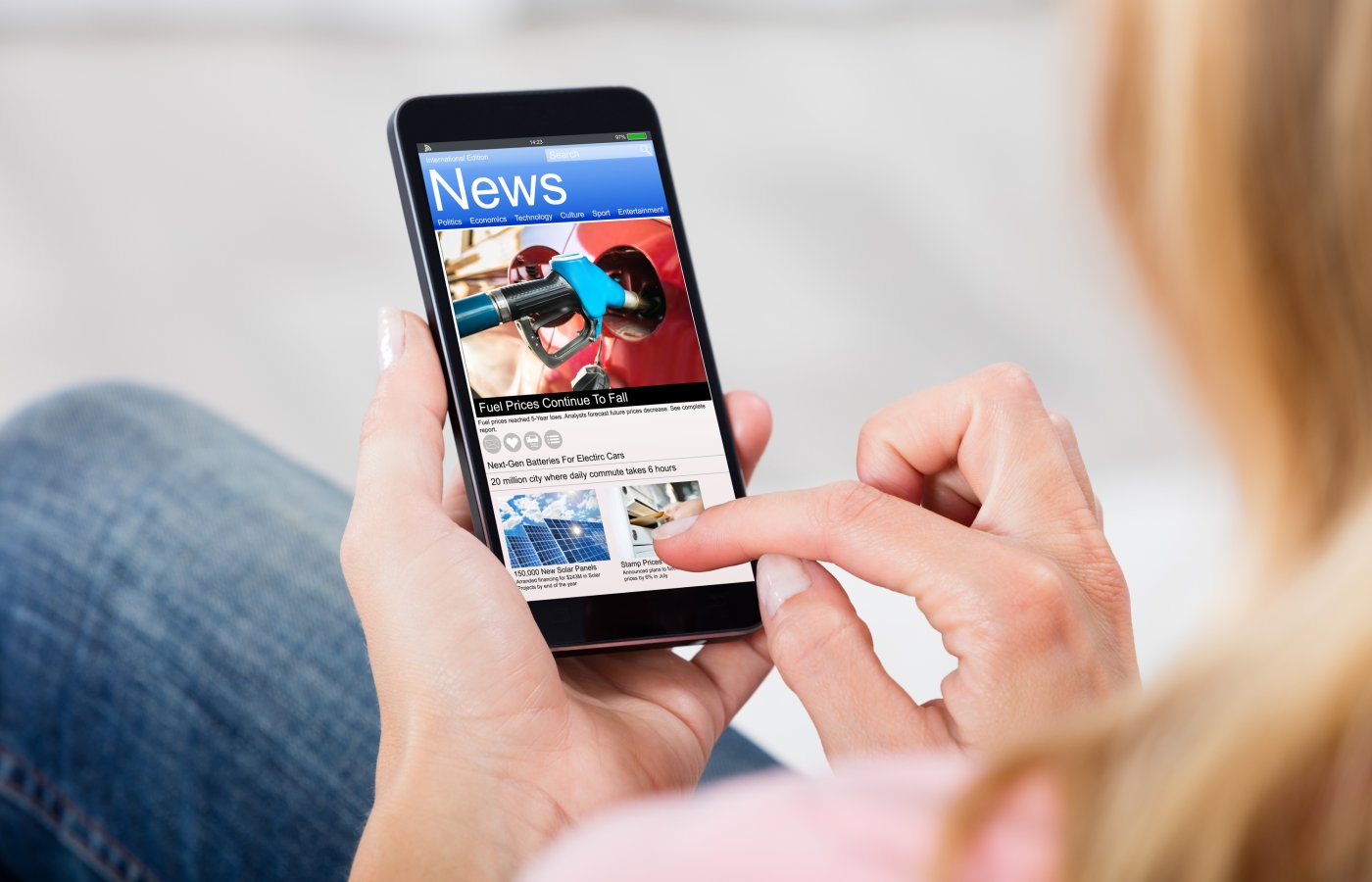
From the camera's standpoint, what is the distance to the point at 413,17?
1811 mm

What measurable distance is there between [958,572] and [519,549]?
254 millimetres

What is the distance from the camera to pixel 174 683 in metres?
0.73

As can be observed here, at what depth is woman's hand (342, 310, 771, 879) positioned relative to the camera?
54cm

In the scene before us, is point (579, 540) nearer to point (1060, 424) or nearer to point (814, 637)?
point (814, 637)

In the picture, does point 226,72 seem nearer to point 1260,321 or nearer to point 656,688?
point 656,688

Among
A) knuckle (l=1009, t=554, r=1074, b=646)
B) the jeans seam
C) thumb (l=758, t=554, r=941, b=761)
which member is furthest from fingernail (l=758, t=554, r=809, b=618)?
the jeans seam

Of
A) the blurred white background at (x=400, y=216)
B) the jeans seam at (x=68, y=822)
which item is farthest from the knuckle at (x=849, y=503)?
the blurred white background at (x=400, y=216)

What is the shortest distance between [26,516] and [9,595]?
6 centimetres

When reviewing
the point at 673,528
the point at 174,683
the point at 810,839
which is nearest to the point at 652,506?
the point at 673,528

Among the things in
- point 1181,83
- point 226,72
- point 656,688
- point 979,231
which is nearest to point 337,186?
point 226,72

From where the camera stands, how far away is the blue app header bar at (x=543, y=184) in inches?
27.8

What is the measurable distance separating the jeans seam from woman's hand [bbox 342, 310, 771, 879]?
0.80ft

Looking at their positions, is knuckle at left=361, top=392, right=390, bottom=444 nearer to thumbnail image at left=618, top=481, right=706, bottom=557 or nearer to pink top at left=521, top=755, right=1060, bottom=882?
thumbnail image at left=618, top=481, right=706, bottom=557

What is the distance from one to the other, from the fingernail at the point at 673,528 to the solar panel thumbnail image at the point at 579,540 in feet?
0.11
